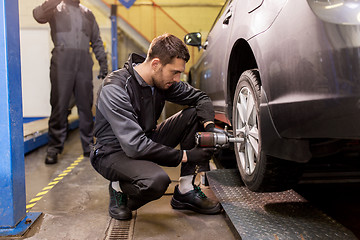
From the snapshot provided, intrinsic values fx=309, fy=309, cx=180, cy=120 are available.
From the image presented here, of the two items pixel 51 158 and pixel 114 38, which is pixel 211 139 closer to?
pixel 51 158

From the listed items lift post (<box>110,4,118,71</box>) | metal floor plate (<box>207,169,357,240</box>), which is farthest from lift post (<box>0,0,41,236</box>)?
lift post (<box>110,4,118,71</box>)

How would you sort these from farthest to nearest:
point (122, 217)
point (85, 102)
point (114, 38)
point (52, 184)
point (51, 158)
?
point (114, 38)
point (85, 102)
point (51, 158)
point (52, 184)
point (122, 217)

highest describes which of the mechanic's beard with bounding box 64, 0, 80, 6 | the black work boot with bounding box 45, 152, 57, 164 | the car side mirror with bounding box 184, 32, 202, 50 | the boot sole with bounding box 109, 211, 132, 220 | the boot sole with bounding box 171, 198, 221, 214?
the mechanic's beard with bounding box 64, 0, 80, 6

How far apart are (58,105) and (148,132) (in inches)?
69.2

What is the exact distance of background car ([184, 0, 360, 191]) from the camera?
0.97 meters

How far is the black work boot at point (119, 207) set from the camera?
1784 mm

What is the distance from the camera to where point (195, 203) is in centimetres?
188

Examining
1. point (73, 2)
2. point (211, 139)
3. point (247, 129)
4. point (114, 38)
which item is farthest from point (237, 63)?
point (114, 38)

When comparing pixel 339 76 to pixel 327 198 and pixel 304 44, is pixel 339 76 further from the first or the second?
pixel 327 198

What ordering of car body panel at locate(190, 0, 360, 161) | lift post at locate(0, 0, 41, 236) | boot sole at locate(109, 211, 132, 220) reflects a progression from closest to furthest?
car body panel at locate(190, 0, 360, 161) → lift post at locate(0, 0, 41, 236) → boot sole at locate(109, 211, 132, 220)

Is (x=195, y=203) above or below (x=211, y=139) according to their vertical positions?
below

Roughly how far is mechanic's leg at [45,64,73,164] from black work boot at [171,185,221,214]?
186 cm

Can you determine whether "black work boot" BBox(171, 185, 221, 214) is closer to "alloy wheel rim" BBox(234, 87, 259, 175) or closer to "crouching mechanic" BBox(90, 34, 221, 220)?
"crouching mechanic" BBox(90, 34, 221, 220)

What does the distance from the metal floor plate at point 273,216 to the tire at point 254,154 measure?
0.50 feet
